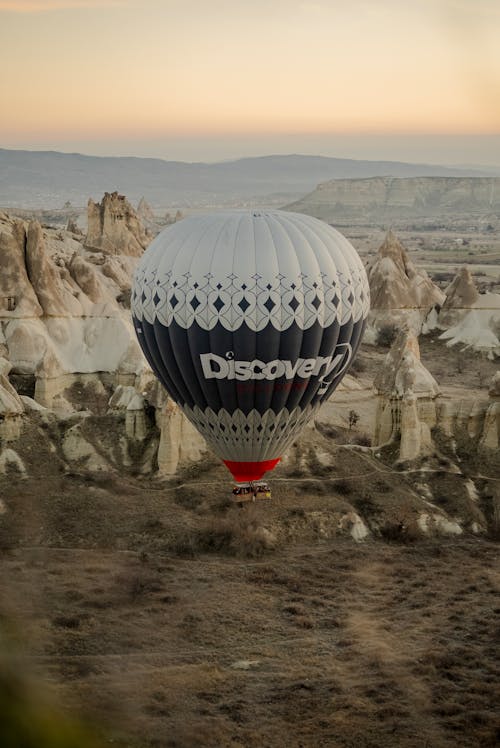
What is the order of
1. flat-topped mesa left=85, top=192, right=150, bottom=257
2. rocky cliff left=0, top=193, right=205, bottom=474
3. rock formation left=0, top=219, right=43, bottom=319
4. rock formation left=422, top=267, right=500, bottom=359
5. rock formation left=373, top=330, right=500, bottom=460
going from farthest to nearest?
flat-topped mesa left=85, top=192, right=150, bottom=257 < rock formation left=422, top=267, right=500, bottom=359 < rock formation left=0, top=219, right=43, bottom=319 < rock formation left=373, top=330, right=500, bottom=460 < rocky cliff left=0, top=193, right=205, bottom=474

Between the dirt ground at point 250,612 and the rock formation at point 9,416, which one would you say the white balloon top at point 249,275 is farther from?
the rock formation at point 9,416

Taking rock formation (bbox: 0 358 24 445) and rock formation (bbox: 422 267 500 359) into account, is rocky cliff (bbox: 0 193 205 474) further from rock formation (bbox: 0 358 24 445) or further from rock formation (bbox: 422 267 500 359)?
rock formation (bbox: 422 267 500 359)

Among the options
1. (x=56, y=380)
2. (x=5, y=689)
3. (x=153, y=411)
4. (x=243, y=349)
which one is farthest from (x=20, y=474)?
(x=5, y=689)

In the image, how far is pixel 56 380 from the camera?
4209 centimetres

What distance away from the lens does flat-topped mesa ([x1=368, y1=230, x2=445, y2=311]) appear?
68.9m

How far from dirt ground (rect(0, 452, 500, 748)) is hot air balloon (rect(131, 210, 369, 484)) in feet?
12.4

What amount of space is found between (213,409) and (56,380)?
18.8 m

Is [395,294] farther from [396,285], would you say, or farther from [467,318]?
[467,318]

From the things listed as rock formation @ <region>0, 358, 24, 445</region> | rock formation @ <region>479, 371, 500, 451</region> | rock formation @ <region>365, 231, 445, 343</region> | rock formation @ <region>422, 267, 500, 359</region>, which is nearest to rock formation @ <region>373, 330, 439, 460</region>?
rock formation @ <region>479, 371, 500, 451</region>

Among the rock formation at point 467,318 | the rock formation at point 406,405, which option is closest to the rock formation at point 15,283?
the rock formation at point 406,405

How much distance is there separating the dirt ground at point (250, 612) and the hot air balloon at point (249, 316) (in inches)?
148

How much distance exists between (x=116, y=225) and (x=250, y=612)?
61.1 meters

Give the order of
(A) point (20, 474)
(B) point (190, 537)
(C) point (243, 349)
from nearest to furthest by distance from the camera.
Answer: (C) point (243, 349), (B) point (190, 537), (A) point (20, 474)

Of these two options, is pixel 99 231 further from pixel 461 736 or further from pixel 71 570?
pixel 461 736
